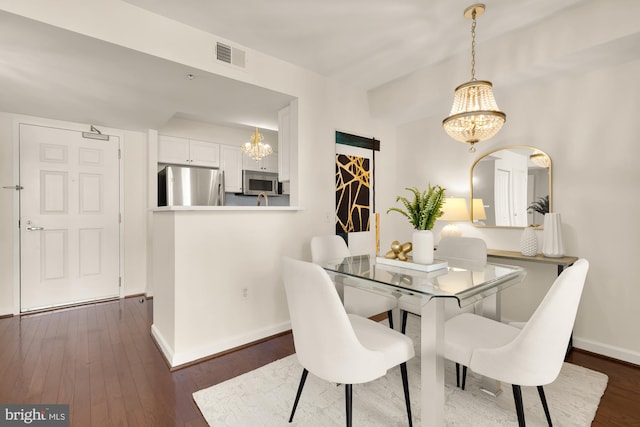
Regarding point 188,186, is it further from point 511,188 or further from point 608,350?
point 608,350

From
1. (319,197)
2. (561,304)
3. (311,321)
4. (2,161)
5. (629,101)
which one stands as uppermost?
(629,101)

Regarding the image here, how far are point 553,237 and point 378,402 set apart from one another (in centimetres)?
194

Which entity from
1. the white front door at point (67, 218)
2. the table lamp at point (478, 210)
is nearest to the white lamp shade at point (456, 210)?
the table lamp at point (478, 210)

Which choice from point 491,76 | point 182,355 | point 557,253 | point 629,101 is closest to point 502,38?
point 491,76

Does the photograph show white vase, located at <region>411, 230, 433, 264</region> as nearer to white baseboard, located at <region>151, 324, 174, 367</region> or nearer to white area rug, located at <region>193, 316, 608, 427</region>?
white area rug, located at <region>193, 316, 608, 427</region>

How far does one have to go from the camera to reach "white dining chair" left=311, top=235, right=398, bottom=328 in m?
2.20

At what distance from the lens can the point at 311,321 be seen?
1384 millimetres

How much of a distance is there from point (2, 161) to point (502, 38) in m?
5.11

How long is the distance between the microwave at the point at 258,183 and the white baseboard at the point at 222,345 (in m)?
2.38

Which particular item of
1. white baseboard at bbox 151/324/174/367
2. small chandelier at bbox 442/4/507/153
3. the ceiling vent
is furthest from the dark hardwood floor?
the ceiling vent

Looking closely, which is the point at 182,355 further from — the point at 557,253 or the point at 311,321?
the point at 557,253

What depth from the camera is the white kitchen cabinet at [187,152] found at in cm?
409

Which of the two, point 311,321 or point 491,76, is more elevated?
point 491,76

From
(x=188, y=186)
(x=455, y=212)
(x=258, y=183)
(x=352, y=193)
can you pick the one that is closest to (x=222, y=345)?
(x=352, y=193)
